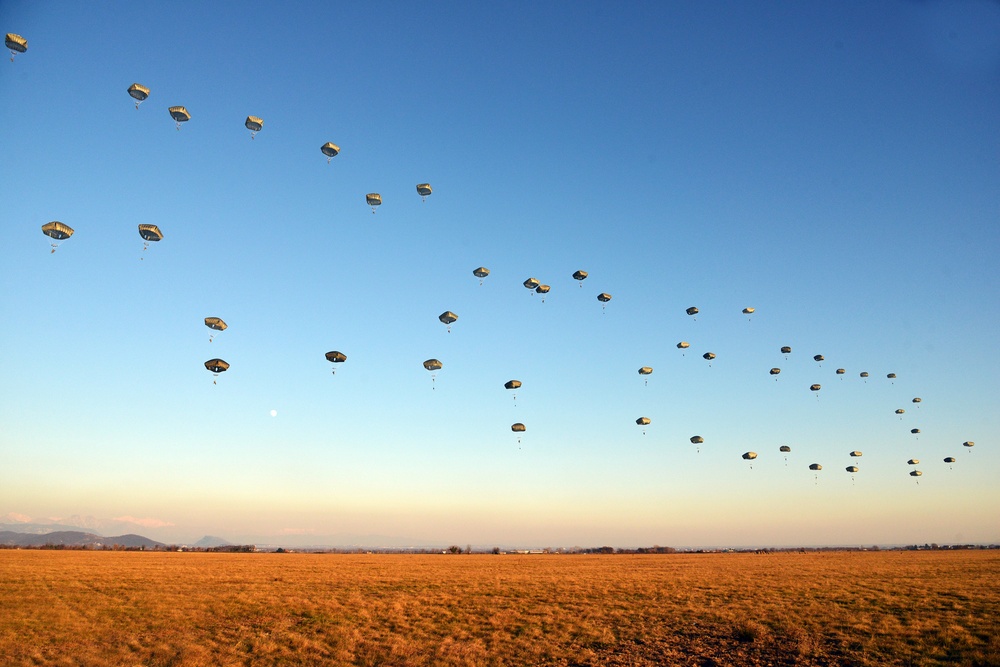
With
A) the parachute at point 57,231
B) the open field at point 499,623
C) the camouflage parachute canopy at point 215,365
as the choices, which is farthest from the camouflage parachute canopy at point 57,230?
the open field at point 499,623

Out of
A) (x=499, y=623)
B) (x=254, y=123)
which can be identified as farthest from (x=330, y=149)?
(x=499, y=623)

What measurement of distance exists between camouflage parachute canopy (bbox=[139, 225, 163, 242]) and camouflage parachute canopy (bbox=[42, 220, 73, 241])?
485 centimetres

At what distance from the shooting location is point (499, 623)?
2917 centimetres

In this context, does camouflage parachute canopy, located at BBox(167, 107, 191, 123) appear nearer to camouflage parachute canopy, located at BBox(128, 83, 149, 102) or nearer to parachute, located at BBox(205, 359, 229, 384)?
camouflage parachute canopy, located at BBox(128, 83, 149, 102)

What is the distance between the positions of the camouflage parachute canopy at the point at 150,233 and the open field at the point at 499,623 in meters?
26.8

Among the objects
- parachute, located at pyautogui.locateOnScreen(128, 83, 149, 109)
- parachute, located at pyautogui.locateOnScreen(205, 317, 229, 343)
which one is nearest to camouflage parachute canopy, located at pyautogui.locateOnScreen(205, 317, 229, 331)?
parachute, located at pyautogui.locateOnScreen(205, 317, 229, 343)

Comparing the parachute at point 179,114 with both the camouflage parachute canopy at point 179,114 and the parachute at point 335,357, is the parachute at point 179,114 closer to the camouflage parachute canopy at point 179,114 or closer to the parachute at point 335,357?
the camouflage parachute canopy at point 179,114

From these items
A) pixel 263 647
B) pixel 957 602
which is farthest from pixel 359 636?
pixel 957 602

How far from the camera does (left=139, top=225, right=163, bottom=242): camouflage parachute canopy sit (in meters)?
44.8

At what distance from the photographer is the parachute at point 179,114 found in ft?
149

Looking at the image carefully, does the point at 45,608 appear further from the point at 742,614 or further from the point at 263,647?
the point at 742,614

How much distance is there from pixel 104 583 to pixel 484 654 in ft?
130

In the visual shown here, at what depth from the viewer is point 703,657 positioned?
74.5 feet

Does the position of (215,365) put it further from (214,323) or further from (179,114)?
(179,114)
